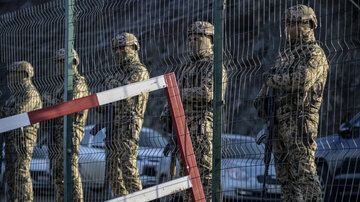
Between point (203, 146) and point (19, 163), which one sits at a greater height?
point (203, 146)

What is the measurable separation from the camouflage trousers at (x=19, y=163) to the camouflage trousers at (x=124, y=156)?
184cm

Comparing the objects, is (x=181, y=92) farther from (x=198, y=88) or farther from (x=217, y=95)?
A: (x=217, y=95)

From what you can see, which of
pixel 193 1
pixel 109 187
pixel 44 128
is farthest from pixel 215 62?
pixel 44 128

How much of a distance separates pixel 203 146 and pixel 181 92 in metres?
0.60

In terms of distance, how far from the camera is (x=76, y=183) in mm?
7520

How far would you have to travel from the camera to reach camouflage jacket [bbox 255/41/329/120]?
18.7 feet

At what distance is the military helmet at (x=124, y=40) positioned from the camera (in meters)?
7.57

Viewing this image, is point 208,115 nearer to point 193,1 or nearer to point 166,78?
point 193,1

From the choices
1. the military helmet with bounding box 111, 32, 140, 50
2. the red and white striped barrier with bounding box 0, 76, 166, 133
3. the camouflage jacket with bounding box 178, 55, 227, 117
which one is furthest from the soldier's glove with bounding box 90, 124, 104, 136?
the red and white striped barrier with bounding box 0, 76, 166, 133

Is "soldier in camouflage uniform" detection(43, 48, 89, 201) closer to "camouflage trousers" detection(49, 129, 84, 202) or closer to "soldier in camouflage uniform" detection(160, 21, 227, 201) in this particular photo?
"camouflage trousers" detection(49, 129, 84, 202)

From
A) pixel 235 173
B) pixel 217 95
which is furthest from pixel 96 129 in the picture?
pixel 217 95

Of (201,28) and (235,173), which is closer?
(201,28)

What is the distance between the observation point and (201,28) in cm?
671

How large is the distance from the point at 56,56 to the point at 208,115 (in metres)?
2.54
